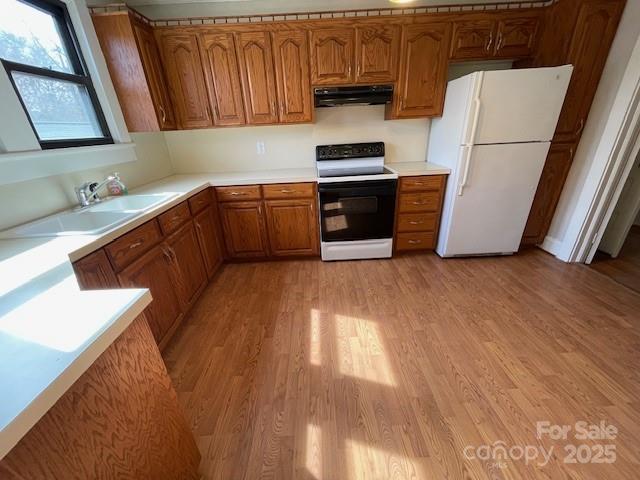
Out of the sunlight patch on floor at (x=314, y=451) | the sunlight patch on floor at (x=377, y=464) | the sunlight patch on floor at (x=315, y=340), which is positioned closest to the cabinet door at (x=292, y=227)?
the sunlight patch on floor at (x=315, y=340)

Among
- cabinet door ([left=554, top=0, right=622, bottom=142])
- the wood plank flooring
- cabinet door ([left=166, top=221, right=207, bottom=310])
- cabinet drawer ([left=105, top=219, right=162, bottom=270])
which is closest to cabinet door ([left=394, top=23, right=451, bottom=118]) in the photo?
cabinet door ([left=554, top=0, right=622, bottom=142])

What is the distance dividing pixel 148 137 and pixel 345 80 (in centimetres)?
195

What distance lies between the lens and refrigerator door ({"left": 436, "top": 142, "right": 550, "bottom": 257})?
2.25 m

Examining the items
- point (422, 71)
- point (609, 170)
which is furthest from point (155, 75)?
point (609, 170)

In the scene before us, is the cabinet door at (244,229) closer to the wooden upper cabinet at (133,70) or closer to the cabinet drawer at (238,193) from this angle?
the cabinet drawer at (238,193)

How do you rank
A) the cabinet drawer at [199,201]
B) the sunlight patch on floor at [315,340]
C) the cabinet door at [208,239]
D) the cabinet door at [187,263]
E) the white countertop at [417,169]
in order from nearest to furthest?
the sunlight patch on floor at [315,340] → the cabinet door at [187,263] → the cabinet drawer at [199,201] → the cabinet door at [208,239] → the white countertop at [417,169]

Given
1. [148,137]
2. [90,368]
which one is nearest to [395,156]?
[148,137]

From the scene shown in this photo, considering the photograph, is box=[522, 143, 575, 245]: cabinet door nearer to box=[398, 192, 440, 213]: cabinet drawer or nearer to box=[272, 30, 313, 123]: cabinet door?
box=[398, 192, 440, 213]: cabinet drawer

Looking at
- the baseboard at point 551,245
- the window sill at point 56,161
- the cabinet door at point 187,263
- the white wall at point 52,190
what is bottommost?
the baseboard at point 551,245

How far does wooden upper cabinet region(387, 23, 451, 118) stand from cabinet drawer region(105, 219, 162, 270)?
2288 millimetres

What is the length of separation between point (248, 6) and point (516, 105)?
2.47 m

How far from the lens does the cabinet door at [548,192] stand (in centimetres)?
238

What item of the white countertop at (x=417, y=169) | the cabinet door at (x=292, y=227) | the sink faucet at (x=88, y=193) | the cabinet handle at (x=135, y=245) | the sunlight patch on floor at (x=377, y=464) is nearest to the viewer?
the sunlight patch on floor at (x=377, y=464)

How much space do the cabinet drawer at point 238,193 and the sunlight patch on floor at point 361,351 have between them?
1367mm
